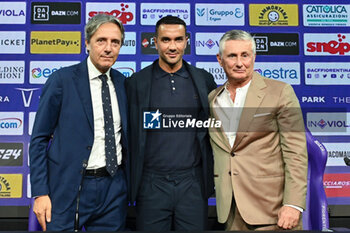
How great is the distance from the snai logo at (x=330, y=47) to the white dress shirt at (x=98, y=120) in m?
2.13

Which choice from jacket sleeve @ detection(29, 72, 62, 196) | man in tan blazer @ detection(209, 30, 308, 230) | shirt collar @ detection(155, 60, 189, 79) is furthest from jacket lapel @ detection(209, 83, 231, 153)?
jacket sleeve @ detection(29, 72, 62, 196)

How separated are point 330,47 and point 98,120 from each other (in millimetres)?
2423

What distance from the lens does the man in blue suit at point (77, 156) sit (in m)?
1.68

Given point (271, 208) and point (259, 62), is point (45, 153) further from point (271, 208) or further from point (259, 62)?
point (259, 62)

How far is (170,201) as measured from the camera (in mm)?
1798

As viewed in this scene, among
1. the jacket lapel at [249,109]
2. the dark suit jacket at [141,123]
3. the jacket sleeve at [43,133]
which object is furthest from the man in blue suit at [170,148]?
the jacket sleeve at [43,133]

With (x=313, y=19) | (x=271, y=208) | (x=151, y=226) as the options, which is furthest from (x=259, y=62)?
(x=151, y=226)

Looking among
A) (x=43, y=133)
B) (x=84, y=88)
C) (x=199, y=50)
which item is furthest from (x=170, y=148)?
(x=199, y=50)

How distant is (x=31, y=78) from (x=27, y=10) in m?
0.63

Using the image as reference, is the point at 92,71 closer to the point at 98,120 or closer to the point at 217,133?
the point at 98,120

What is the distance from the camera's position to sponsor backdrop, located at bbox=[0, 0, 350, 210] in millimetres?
3027

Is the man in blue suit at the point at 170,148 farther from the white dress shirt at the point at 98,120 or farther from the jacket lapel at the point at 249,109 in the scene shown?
the jacket lapel at the point at 249,109

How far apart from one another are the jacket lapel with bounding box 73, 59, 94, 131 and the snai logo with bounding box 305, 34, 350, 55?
88.3 inches

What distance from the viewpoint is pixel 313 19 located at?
3.22 metres
